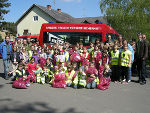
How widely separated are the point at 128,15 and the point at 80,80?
15.3 m

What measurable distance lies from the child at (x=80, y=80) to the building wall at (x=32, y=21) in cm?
3077

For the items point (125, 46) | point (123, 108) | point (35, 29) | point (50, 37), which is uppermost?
point (35, 29)

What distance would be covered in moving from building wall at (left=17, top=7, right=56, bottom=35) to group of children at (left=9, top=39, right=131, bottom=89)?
1148 inches

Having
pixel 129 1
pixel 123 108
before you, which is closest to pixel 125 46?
pixel 123 108

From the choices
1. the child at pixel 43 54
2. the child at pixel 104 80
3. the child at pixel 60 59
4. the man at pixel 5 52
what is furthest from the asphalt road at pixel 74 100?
the child at pixel 43 54

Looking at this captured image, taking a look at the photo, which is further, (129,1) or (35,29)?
(35,29)

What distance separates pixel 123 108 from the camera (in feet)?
15.3

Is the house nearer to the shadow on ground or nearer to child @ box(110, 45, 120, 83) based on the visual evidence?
child @ box(110, 45, 120, 83)

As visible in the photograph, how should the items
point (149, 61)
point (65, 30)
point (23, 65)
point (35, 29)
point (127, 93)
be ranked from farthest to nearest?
point (35, 29)
point (65, 30)
point (149, 61)
point (23, 65)
point (127, 93)

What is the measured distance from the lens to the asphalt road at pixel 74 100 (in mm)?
4527

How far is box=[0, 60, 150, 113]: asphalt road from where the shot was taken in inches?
178

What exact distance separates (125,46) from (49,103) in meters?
4.08

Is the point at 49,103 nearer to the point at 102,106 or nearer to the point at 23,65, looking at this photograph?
the point at 102,106

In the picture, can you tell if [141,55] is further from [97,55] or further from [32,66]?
[32,66]
